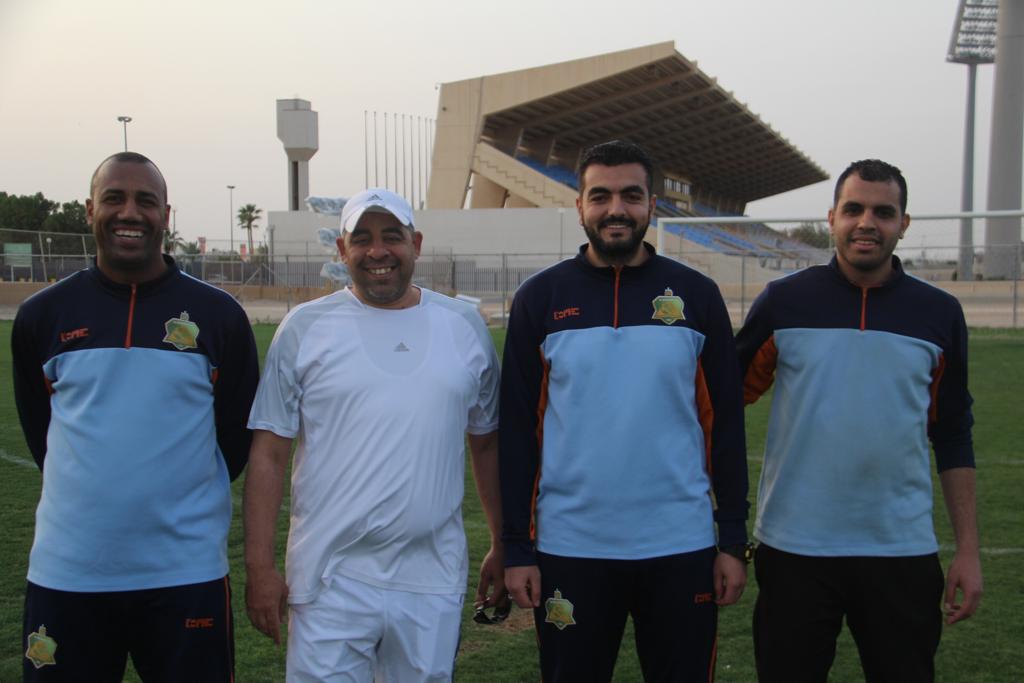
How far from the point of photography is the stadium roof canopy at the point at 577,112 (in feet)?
149

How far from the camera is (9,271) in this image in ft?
98.7

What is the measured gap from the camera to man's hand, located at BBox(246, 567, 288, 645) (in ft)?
8.91

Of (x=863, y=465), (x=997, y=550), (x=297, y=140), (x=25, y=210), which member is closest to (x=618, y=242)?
(x=863, y=465)

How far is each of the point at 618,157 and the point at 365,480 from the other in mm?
1187

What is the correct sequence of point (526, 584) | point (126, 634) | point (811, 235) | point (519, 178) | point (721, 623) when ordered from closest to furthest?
point (126, 634) → point (526, 584) → point (721, 623) → point (811, 235) → point (519, 178)

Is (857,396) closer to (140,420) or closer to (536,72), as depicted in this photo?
(140,420)

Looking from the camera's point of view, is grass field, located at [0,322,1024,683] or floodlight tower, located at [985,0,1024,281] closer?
grass field, located at [0,322,1024,683]

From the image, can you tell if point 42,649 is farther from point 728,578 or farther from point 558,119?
point 558,119

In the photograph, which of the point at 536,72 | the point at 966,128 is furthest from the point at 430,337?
the point at 966,128

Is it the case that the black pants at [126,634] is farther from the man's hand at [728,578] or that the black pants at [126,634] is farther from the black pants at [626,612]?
the man's hand at [728,578]

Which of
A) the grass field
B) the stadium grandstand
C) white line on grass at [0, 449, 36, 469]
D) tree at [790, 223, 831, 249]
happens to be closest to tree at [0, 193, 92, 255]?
the stadium grandstand

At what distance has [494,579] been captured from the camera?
2986mm

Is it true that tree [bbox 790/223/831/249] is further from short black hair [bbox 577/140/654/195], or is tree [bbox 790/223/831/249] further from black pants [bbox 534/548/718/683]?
black pants [bbox 534/548/718/683]

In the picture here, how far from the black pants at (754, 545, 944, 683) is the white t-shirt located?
96 centimetres
